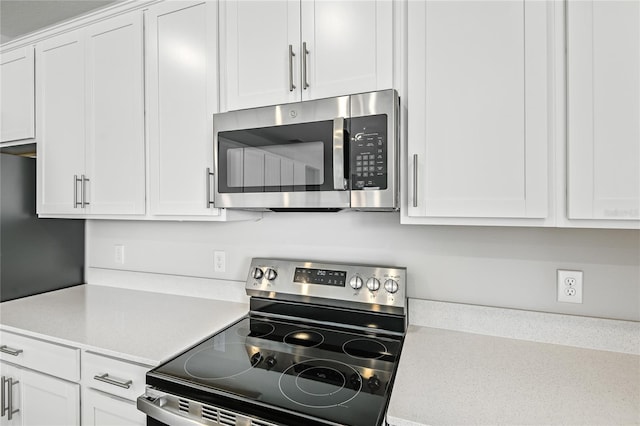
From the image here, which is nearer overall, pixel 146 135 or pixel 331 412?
pixel 331 412

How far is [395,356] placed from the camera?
120cm

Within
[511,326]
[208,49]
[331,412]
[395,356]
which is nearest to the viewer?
[331,412]

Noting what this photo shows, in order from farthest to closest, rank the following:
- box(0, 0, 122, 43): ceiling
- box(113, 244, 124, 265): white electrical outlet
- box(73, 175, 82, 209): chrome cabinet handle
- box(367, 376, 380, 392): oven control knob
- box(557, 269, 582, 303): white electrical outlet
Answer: box(113, 244, 124, 265): white electrical outlet → box(0, 0, 122, 43): ceiling → box(73, 175, 82, 209): chrome cabinet handle → box(557, 269, 582, 303): white electrical outlet → box(367, 376, 380, 392): oven control knob

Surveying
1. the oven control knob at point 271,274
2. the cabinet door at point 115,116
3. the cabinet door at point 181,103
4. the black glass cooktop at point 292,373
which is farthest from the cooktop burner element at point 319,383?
the cabinet door at point 115,116

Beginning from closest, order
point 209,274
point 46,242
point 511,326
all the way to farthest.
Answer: point 511,326 → point 209,274 → point 46,242

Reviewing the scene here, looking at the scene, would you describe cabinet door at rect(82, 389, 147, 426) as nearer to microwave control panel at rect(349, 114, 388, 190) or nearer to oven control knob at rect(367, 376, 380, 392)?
oven control knob at rect(367, 376, 380, 392)

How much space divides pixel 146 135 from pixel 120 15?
622 mm

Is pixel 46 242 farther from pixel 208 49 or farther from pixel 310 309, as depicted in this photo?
pixel 310 309

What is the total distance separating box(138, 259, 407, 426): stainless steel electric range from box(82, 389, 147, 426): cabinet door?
7.1 inches

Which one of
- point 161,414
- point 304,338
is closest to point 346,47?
point 304,338

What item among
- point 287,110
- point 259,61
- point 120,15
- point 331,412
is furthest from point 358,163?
point 120,15

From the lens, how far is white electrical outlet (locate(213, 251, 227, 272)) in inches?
72.9

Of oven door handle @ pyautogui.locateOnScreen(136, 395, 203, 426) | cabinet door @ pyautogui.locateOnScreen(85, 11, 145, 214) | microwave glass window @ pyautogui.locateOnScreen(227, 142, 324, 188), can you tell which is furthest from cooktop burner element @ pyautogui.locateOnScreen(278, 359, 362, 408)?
cabinet door @ pyautogui.locateOnScreen(85, 11, 145, 214)

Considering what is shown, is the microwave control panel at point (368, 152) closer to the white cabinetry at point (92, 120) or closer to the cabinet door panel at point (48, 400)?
the white cabinetry at point (92, 120)
